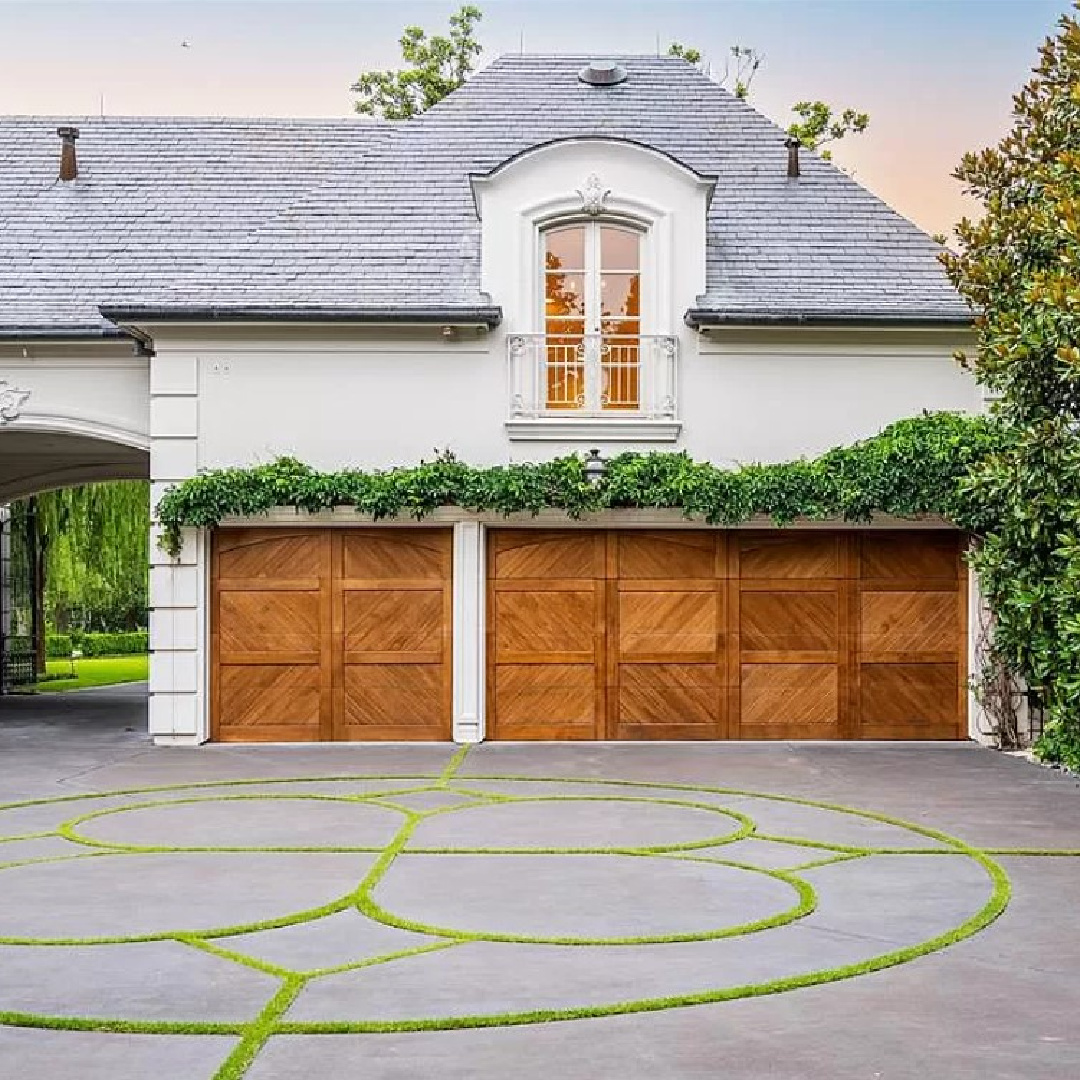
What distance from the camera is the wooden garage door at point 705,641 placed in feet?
53.1

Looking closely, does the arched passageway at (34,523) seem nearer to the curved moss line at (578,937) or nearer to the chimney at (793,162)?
the chimney at (793,162)

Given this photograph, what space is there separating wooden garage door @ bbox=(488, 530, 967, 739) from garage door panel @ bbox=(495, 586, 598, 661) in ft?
0.05

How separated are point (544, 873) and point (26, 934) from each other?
9.79ft

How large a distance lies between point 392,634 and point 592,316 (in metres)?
4.01

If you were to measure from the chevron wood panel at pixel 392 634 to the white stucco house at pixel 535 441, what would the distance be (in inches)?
1.0

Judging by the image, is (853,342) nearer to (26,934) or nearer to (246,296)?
(246,296)

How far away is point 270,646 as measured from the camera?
1605cm

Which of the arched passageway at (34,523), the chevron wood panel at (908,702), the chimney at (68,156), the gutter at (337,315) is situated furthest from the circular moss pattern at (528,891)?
the chimney at (68,156)

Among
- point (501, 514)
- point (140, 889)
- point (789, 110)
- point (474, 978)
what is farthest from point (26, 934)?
point (789, 110)

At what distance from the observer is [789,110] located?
102 feet

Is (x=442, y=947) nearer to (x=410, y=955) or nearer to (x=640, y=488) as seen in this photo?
(x=410, y=955)

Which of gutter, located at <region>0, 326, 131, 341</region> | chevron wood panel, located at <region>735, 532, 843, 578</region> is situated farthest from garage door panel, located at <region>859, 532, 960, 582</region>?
gutter, located at <region>0, 326, 131, 341</region>

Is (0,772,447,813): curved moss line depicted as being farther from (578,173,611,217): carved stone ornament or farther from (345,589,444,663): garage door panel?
(578,173,611,217): carved stone ornament

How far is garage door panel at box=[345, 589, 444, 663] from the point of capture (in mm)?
16062
